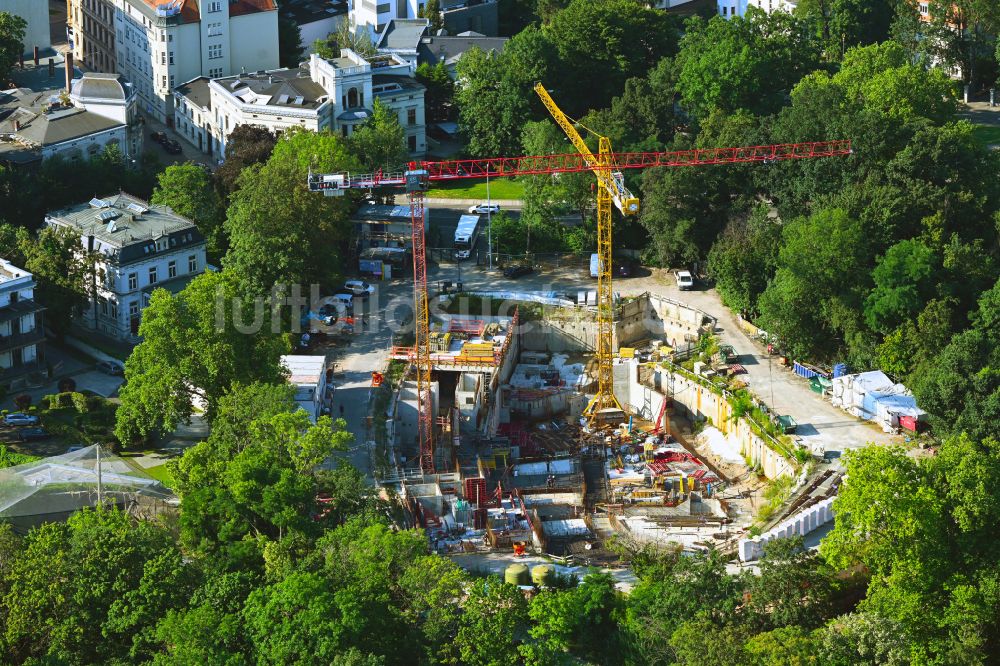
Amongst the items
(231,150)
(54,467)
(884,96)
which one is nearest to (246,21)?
(231,150)

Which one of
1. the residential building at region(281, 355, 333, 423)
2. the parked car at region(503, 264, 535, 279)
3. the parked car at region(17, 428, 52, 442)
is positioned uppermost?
the parked car at region(503, 264, 535, 279)

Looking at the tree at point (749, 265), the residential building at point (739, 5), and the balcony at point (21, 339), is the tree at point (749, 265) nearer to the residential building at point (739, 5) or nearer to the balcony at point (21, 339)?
the balcony at point (21, 339)

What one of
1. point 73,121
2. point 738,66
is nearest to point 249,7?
point 73,121

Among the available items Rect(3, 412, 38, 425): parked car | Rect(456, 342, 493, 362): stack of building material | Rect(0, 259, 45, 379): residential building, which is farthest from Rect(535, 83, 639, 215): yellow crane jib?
Rect(3, 412, 38, 425): parked car

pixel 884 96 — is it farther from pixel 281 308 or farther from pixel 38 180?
pixel 38 180

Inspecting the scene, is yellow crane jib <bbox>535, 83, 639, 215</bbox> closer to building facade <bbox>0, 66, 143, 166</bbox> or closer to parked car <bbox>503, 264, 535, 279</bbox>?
parked car <bbox>503, 264, 535, 279</bbox>

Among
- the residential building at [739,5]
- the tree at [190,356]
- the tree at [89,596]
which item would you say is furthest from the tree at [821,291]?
the residential building at [739,5]

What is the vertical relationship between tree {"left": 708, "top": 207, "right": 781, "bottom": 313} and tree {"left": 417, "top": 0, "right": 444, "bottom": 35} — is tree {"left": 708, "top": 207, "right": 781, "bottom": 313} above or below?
below
